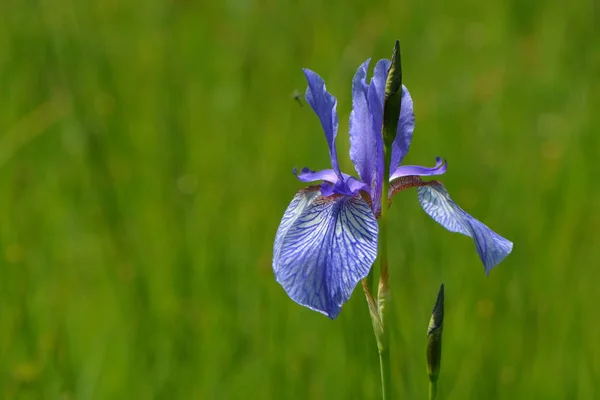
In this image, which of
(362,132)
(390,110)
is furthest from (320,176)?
(390,110)

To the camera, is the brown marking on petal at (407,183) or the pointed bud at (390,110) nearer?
the pointed bud at (390,110)

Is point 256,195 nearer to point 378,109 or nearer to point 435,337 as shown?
point 378,109

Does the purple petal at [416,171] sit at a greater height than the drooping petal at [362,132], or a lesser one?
lesser

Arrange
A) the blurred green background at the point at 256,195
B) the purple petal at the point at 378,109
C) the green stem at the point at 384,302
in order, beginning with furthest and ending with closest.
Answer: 1. the blurred green background at the point at 256,195
2. the purple petal at the point at 378,109
3. the green stem at the point at 384,302

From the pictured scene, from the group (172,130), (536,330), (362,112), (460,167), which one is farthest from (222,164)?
(362,112)

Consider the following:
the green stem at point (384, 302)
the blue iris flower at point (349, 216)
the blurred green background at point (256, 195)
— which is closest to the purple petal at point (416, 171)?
the blue iris flower at point (349, 216)

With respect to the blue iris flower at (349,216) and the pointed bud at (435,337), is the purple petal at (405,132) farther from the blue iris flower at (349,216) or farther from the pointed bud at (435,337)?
the pointed bud at (435,337)

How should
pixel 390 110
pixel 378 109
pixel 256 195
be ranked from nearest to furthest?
pixel 390 110 < pixel 378 109 < pixel 256 195

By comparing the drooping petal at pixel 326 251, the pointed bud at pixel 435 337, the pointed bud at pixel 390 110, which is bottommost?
the pointed bud at pixel 435 337

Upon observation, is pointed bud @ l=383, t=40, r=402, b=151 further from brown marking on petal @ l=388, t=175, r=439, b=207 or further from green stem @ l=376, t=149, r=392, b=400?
brown marking on petal @ l=388, t=175, r=439, b=207
